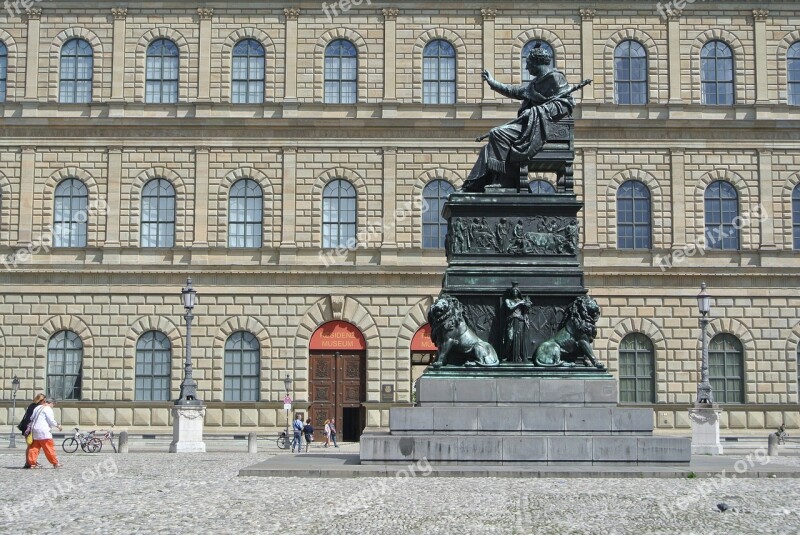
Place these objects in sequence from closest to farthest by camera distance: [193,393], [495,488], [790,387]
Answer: [495,488] → [193,393] → [790,387]

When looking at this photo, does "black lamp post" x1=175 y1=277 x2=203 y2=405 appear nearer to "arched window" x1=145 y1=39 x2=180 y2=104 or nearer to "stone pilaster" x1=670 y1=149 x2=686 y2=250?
"arched window" x1=145 y1=39 x2=180 y2=104

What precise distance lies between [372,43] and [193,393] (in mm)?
16176

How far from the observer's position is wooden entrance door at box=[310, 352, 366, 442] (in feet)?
151

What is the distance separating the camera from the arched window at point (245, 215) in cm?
4666

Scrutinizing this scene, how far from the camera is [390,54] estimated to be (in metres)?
47.4

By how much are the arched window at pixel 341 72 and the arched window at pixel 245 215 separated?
4.67 meters

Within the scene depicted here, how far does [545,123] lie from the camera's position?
851 inches

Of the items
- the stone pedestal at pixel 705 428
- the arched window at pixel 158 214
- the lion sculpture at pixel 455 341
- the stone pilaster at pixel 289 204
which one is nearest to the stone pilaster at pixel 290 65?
the stone pilaster at pixel 289 204

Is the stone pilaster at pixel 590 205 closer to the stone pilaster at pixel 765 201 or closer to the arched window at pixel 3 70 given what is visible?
the stone pilaster at pixel 765 201

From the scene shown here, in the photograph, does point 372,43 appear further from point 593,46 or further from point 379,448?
point 379,448

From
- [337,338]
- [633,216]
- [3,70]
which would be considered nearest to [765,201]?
[633,216]

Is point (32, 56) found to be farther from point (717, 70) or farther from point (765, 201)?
point (765, 201)

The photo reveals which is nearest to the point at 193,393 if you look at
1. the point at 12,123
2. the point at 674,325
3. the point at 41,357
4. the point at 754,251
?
the point at 41,357

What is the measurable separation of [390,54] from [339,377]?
41.9 ft
